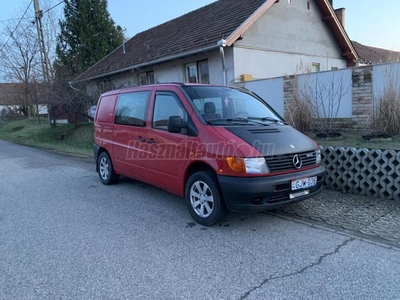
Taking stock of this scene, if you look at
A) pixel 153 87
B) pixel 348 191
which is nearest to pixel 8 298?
pixel 153 87

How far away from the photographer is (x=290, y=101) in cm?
952

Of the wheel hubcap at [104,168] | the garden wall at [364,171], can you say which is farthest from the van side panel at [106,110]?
the garden wall at [364,171]

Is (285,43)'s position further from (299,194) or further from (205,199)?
(205,199)

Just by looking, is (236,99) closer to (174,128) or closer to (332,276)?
(174,128)

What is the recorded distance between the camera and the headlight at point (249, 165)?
145 inches

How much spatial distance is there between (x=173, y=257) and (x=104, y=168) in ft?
12.7

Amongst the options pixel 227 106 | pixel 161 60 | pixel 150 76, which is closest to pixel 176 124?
pixel 227 106

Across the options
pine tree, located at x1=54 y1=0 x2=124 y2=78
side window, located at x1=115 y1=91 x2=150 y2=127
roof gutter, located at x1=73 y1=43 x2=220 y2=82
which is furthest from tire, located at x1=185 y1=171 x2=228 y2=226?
pine tree, located at x1=54 y1=0 x2=124 y2=78

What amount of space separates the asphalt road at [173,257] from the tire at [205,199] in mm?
155

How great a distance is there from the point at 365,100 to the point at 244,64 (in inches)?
197

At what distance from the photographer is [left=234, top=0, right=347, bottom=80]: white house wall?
1242cm

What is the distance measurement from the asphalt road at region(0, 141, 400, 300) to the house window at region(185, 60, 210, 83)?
8.92 m

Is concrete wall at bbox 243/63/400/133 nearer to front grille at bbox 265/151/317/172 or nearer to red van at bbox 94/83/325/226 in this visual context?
red van at bbox 94/83/325/226

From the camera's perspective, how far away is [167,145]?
4.63m
